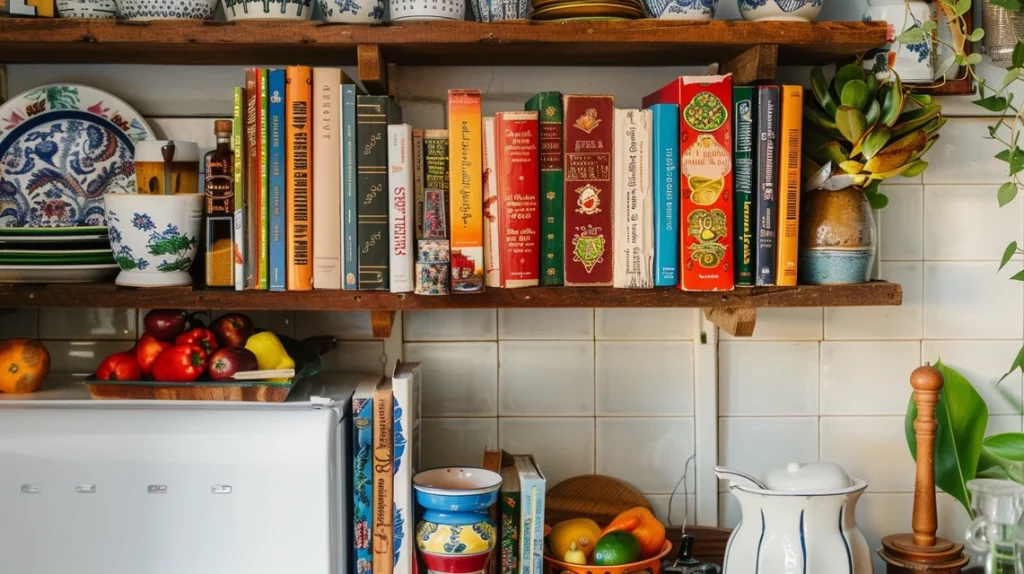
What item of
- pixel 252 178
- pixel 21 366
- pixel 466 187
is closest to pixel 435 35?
pixel 466 187

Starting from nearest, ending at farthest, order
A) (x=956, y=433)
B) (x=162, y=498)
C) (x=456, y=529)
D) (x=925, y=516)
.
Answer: (x=162, y=498), (x=456, y=529), (x=925, y=516), (x=956, y=433)

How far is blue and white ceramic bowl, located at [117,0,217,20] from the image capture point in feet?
4.54

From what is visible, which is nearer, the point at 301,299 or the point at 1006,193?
the point at 301,299

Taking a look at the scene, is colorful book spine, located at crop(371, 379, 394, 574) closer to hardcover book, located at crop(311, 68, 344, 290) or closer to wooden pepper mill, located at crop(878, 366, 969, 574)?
hardcover book, located at crop(311, 68, 344, 290)

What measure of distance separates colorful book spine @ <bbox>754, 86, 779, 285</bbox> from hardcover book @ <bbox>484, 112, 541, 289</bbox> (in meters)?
0.32

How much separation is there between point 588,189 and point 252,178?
47 cm

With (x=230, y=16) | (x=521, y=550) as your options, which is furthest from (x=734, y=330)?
(x=230, y=16)

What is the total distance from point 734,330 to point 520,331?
0.37m

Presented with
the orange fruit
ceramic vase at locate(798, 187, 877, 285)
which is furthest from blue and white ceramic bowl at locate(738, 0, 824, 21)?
the orange fruit

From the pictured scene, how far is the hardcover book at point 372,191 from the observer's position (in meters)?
1.35

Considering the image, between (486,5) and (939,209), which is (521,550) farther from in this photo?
(939,209)

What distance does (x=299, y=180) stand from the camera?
1361 millimetres

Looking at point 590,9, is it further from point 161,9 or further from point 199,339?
point 199,339

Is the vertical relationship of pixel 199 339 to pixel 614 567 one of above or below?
above
